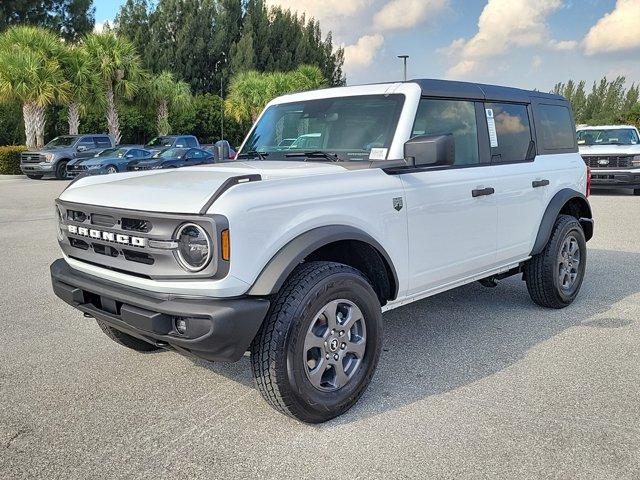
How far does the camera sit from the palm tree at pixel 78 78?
27.4m

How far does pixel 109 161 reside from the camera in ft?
68.3

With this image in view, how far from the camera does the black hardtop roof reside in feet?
13.6

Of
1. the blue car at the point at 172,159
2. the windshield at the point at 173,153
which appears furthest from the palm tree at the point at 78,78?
the windshield at the point at 173,153

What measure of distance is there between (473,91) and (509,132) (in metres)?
0.53

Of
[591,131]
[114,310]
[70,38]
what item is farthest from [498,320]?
[70,38]

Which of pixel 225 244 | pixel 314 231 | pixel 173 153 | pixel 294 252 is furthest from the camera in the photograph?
pixel 173 153

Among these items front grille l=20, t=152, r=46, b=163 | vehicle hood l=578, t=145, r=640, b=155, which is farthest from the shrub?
vehicle hood l=578, t=145, r=640, b=155

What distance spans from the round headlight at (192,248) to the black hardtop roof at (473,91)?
1960 millimetres

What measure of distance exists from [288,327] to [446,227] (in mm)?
1522

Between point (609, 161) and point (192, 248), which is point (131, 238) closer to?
point (192, 248)

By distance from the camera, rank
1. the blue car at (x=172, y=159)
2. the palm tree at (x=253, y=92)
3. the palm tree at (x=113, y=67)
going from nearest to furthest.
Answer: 1. the blue car at (x=172, y=159)
2. the palm tree at (x=113, y=67)
3. the palm tree at (x=253, y=92)

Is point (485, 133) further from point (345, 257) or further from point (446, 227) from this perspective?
point (345, 257)

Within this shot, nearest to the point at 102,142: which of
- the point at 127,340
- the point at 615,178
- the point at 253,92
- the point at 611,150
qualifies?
the point at 253,92

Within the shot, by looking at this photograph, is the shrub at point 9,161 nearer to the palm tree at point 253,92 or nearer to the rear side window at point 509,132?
the palm tree at point 253,92
